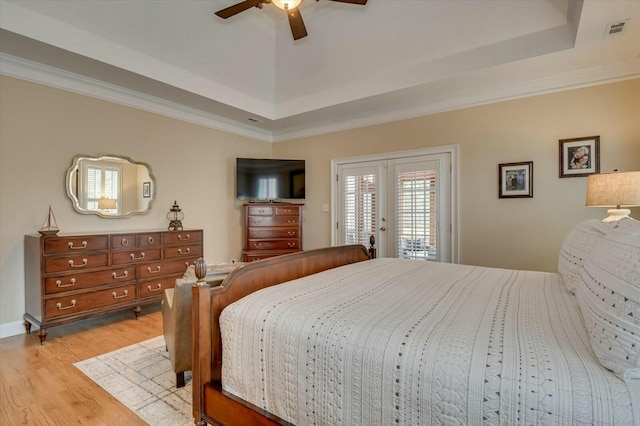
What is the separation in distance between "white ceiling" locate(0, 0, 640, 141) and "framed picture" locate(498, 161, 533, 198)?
32.4 inches

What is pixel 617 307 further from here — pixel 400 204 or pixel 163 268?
pixel 163 268

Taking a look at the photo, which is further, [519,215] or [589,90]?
[519,215]

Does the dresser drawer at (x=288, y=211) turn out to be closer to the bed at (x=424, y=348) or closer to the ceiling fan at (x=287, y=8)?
the ceiling fan at (x=287, y=8)

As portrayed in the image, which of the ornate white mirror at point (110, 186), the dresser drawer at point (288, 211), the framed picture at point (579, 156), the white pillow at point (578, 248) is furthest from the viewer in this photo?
the dresser drawer at point (288, 211)

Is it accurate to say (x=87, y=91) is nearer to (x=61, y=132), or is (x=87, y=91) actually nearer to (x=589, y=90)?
(x=61, y=132)

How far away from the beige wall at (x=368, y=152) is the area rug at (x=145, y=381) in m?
1.45

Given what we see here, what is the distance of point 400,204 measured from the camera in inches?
171

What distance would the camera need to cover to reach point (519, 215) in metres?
3.51

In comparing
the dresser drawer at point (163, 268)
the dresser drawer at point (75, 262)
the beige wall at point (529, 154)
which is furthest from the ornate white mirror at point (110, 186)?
the beige wall at point (529, 154)

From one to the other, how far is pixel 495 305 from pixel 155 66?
398cm

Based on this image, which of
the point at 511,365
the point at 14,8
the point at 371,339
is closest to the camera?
the point at 511,365

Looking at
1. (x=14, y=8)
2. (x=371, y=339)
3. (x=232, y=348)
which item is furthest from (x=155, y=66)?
(x=371, y=339)

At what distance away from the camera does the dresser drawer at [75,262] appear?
278 centimetres

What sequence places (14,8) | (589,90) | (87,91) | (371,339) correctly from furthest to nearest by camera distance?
(87,91) → (589,90) → (14,8) → (371,339)
